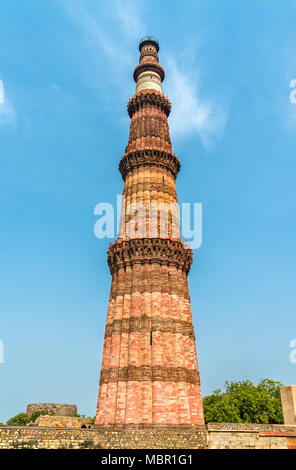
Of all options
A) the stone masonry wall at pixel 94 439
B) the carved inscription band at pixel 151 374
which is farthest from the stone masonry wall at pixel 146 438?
the carved inscription band at pixel 151 374

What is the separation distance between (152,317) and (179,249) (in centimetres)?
572

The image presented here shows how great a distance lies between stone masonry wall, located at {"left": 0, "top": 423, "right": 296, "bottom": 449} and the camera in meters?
14.6

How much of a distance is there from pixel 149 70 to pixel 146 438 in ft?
111

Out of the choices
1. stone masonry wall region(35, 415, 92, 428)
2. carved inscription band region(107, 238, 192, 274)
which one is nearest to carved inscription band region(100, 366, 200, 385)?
stone masonry wall region(35, 415, 92, 428)

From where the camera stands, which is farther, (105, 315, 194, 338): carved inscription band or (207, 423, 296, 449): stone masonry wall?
(105, 315, 194, 338): carved inscription band

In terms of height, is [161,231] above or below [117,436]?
above

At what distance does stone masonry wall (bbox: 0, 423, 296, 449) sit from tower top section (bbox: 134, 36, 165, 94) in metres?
30.3

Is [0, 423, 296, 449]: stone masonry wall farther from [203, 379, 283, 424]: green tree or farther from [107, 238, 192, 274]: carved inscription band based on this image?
[203, 379, 283, 424]: green tree

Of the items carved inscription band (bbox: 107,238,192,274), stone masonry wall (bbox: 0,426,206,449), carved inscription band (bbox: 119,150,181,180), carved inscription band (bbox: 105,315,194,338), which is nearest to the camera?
stone masonry wall (bbox: 0,426,206,449)

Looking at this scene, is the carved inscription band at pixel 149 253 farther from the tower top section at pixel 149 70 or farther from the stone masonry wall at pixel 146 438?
the tower top section at pixel 149 70

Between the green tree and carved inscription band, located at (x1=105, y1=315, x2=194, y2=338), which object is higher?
carved inscription band, located at (x1=105, y1=315, x2=194, y2=338)
